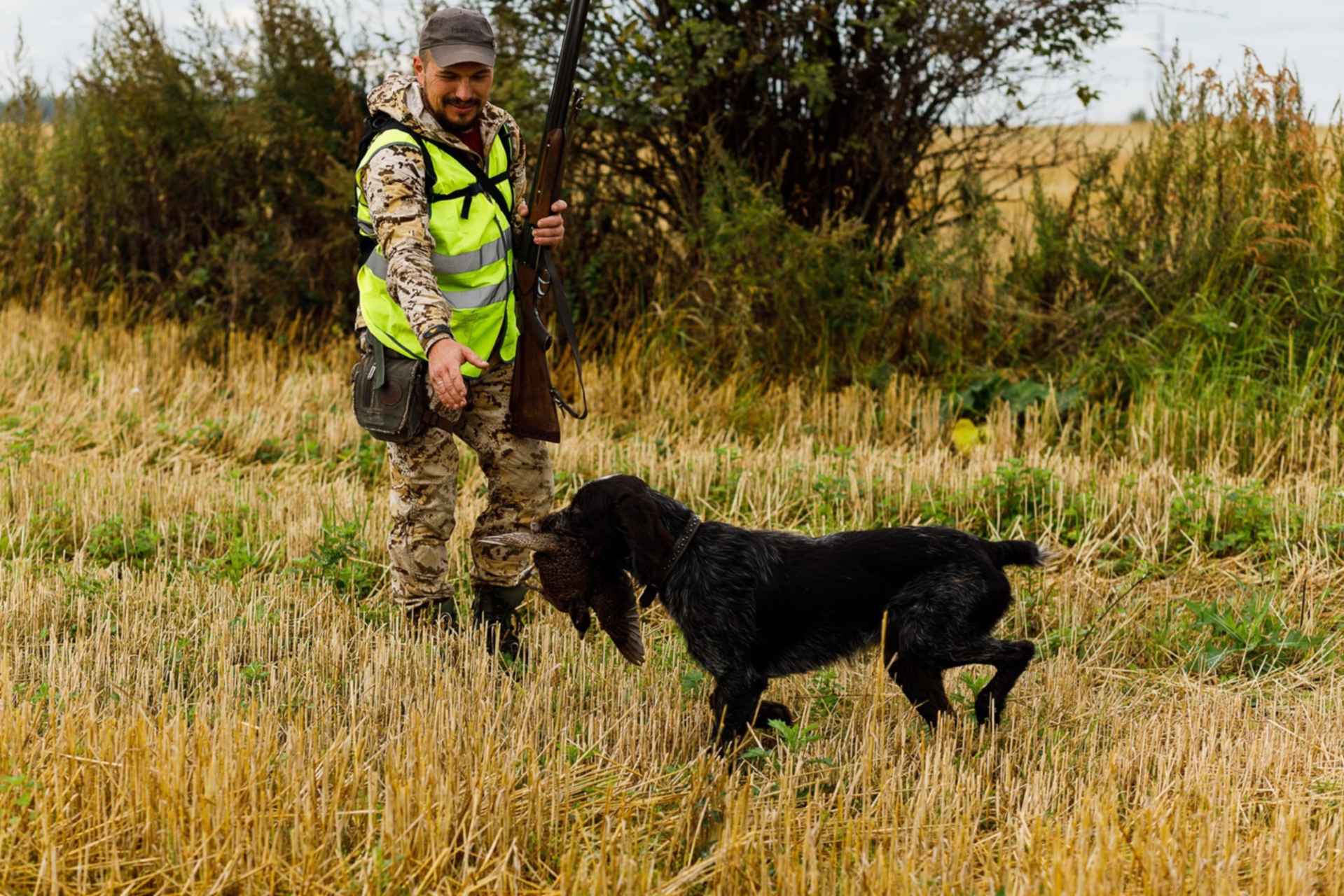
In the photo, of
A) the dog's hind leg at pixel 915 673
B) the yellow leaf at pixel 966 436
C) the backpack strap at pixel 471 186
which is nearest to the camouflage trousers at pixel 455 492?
the backpack strap at pixel 471 186

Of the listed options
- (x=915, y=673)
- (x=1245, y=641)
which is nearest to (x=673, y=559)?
(x=915, y=673)

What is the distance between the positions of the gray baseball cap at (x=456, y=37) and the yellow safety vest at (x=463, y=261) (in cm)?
29

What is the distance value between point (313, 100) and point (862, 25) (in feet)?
13.7

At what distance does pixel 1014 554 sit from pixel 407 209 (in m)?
2.16

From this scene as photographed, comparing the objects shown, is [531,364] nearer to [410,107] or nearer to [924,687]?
[410,107]

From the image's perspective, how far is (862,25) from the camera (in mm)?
8438

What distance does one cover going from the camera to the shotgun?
4398mm

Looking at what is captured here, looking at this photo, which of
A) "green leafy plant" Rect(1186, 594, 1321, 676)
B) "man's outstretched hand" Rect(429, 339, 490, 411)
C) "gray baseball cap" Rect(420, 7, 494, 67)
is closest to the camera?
"man's outstretched hand" Rect(429, 339, 490, 411)

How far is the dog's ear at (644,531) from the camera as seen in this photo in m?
3.78

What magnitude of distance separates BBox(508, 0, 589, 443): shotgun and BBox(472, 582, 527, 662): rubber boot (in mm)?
650

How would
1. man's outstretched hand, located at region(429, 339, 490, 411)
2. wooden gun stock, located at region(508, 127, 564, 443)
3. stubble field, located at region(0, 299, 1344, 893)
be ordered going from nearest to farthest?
stubble field, located at region(0, 299, 1344, 893) → man's outstretched hand, located at region(429, 339, 490, 411) → wooden gun stock, located at region(508, 127, 564, 443)

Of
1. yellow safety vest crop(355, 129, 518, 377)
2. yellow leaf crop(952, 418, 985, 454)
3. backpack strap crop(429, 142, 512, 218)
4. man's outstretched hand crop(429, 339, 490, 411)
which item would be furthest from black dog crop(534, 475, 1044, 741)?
yellow leaf crop(952, 418, 985, 454)

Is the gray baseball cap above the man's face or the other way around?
above

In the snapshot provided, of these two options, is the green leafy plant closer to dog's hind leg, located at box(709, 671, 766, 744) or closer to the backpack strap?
dog's hind leg, located at box(709, 671, 766, 744)
